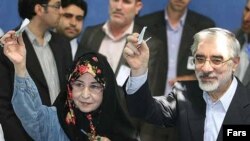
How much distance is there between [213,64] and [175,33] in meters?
1.93

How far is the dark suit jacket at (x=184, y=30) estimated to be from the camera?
5.14 metres

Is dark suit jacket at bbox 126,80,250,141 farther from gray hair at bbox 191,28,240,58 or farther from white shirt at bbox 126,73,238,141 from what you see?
gray hair at bbox 191,28,240,58

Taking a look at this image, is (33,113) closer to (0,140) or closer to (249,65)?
(0,140)

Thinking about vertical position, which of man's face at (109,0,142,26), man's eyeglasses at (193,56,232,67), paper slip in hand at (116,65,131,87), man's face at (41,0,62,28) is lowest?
paper slip in hand at (116,65,131,87)

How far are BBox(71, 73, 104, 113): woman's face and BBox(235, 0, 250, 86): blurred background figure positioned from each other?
135 centimetres

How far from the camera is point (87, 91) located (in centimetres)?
370

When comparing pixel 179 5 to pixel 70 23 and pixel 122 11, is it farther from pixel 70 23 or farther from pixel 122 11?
pixel 70 23

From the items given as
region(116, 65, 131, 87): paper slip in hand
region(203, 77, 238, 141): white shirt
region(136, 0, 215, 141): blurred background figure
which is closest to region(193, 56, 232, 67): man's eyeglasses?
region(203, 77, 238, 141): white shirt

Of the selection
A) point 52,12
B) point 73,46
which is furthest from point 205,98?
point 73,46

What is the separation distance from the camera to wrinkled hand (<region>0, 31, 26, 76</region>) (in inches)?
136

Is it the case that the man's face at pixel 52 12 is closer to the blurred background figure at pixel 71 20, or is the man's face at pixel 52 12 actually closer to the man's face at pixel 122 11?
the blurred background figure at pixel 71 20

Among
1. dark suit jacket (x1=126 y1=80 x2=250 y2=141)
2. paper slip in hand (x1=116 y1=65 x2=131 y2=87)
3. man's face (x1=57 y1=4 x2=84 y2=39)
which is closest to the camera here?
dark suit jacket (x1=126 y1=80 x2=250 y2=141)

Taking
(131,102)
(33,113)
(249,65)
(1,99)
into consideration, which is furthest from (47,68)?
(249,65)

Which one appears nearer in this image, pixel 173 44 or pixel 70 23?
pixel 70 23
